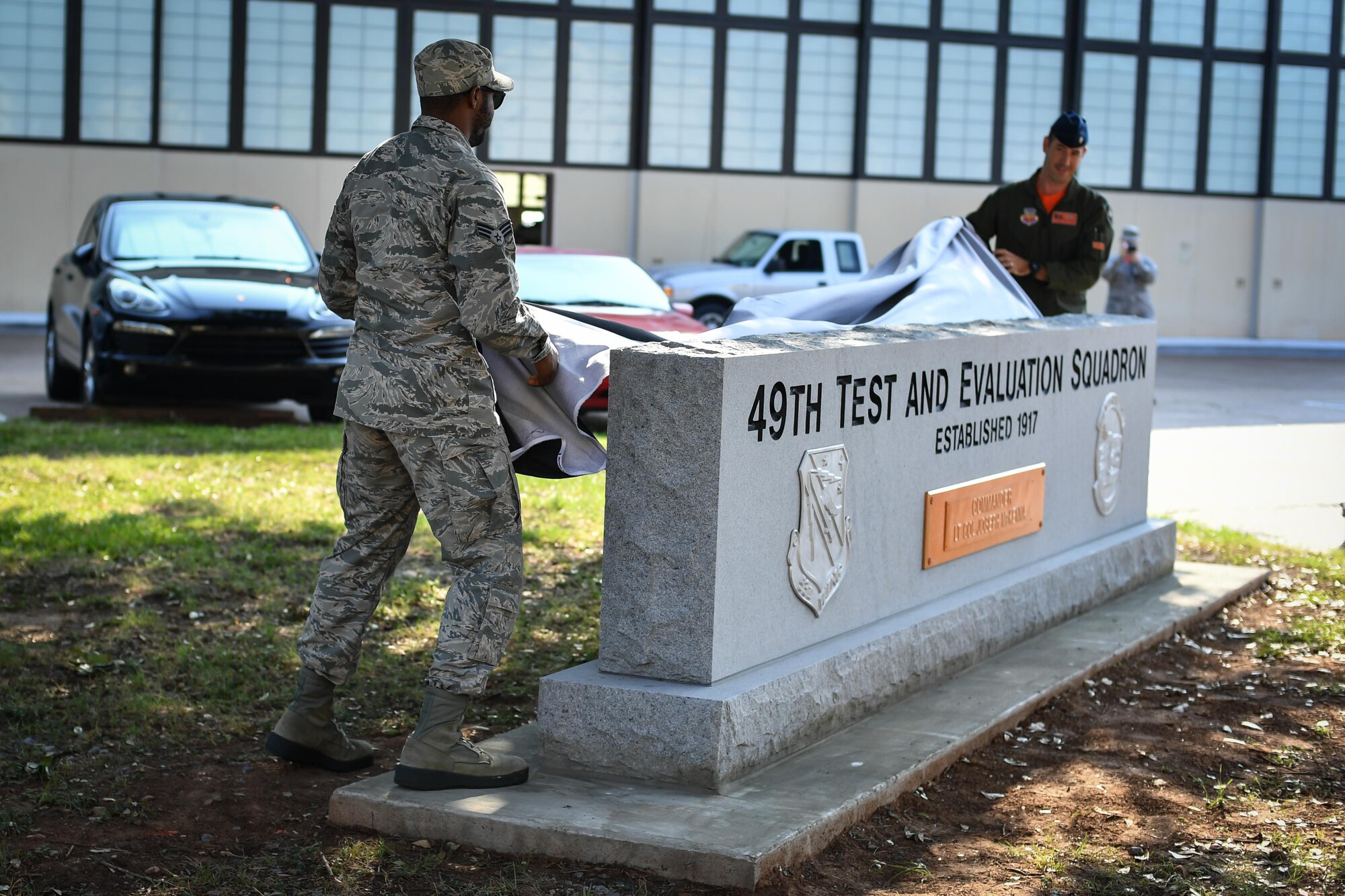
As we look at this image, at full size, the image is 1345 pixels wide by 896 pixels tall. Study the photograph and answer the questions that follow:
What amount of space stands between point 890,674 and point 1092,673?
1147 millimetres

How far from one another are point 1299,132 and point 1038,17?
19.3ft

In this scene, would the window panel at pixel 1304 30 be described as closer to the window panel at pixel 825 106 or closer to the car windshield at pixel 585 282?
the window panel at pixel 825 106

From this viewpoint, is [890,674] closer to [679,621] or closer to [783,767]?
[783,767]

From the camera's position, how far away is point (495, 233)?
3973mm

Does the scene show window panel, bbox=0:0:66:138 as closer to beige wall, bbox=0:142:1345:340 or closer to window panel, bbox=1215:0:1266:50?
beige wall, bbox=0:142:1345:340

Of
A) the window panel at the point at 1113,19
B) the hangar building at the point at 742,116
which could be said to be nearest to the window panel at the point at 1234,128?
the hangar building at the point at 742,116

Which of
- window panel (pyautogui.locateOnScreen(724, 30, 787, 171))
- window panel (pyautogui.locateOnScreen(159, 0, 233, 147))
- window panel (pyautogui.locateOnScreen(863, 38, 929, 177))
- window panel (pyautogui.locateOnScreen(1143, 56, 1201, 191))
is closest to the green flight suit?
window panel (pyautogui.locateOnScreen(159, 0, 233, 147))

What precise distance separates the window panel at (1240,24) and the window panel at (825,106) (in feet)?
24.4

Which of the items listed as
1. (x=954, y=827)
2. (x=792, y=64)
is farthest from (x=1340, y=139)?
(x=954, y=827)

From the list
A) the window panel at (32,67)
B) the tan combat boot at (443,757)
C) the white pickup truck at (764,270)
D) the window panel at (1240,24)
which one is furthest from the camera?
the window panel at (1240,24)

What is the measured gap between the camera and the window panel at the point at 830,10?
27.6m

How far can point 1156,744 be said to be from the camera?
16.6 feet

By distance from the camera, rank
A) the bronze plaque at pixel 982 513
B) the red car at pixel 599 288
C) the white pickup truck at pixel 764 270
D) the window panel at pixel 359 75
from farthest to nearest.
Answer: the window panel at pixel 359 75 → the white pickup truck at pixel 764 270 → the red car at pixel 599 288 → the bronze plaque at pixel 982 513

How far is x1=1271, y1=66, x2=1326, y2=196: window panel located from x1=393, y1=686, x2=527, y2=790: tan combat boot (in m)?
29.1
